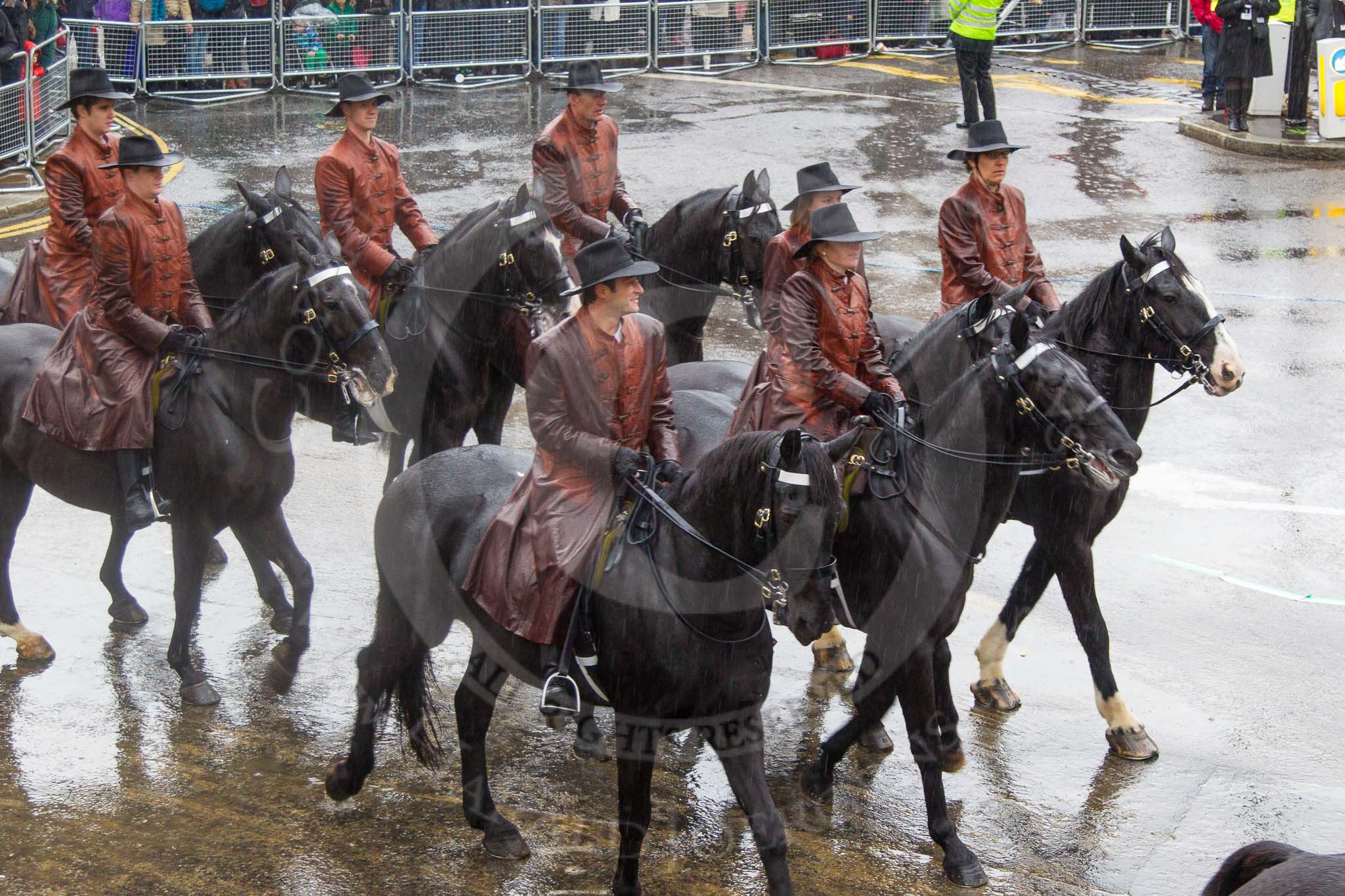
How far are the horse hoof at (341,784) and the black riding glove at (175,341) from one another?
2345 millimetres

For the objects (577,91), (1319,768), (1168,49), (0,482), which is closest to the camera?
(1319,768)

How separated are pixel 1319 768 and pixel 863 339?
2.88m

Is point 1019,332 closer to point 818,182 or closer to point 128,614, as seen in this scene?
point 818,182

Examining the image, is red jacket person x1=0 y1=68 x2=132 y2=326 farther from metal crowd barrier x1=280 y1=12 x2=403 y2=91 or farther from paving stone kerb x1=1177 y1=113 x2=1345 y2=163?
paving stone kerb x1=1177 y1=113 x2=1345 y2=163

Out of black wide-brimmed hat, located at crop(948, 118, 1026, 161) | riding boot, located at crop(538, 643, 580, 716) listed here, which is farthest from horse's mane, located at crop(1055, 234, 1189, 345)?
riding boot, located at crop(538, 643, 580, 716)

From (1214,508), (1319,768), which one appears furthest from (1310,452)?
(1319,768)

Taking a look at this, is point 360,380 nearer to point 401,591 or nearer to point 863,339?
point 401,591

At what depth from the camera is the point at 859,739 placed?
7.15 meters

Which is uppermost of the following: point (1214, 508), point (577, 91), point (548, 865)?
point (577, 91)

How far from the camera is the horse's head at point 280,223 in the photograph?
8703 mm

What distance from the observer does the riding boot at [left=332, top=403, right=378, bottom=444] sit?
8055 mm

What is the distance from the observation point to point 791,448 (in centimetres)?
509

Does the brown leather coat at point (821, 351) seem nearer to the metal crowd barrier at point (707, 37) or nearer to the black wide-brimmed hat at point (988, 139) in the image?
the black wide-brimmed hat at point (988, 139)

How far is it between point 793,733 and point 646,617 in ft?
6.85
